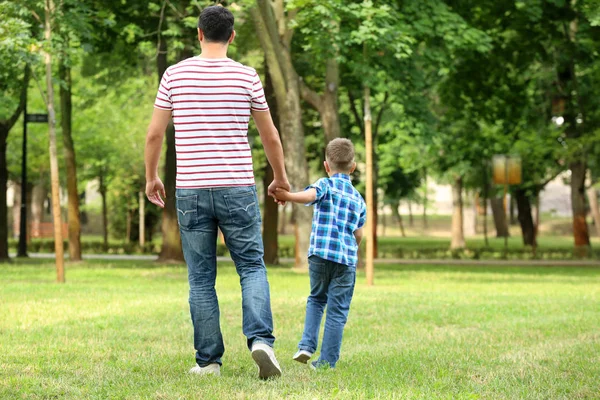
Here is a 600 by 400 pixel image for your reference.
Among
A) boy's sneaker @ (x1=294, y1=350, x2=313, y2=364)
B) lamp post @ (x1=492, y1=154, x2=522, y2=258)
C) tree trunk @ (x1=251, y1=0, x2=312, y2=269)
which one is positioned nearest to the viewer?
boy's sneaker @ (x1=294, y1=350, x2=313, y2=364)

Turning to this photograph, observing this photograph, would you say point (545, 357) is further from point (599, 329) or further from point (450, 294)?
point (450, 294)

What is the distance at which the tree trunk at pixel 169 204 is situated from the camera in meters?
26.4

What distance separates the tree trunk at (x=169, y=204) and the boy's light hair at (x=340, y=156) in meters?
19.1

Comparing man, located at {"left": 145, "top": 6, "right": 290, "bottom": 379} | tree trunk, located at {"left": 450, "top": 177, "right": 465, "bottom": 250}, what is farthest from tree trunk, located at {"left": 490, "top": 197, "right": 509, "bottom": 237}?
man, located at {"left": 145, "top": 6, "right": 290, "bottom": 379}

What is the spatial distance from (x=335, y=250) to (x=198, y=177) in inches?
51.0

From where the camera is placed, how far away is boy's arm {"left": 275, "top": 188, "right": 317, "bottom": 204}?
21.5 ft

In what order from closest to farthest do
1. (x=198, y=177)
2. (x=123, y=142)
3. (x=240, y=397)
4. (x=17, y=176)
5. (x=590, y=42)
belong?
(x=240, y=397) < (x=198, y=177) < (x=590, y=42) < (x=123, y=142) < (x=17, y=176)

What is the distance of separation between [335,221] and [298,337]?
3.44 metres

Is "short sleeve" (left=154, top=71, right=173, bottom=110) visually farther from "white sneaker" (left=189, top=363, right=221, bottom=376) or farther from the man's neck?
"white sneaker" (left=189, top=363, right=221, bottom=376)

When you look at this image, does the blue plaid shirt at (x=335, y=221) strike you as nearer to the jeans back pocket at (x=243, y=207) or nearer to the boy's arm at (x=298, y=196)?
the boy's arm at (x=298, y=196)

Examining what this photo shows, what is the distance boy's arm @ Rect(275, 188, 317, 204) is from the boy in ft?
0.52

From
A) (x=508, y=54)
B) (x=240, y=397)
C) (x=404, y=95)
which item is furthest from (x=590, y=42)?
(x=240, y=397)

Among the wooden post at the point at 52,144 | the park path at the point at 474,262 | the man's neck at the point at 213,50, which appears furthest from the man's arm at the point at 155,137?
the park path at the point at 474,262

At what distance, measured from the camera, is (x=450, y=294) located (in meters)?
17.7
